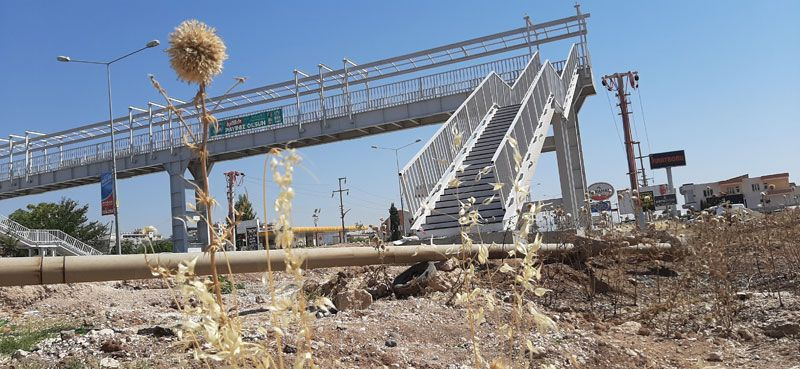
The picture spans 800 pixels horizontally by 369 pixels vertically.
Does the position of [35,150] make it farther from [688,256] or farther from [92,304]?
[688,256]

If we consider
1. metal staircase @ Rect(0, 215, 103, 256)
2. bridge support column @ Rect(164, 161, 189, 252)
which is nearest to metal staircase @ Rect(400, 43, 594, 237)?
bridge support column @ Rect(164, 161, 189, 252)

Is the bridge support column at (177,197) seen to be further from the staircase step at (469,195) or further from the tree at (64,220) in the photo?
the tree at (64,220)

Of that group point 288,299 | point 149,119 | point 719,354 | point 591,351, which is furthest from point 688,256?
point 149,119

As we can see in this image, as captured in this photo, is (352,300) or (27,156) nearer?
(352,300)

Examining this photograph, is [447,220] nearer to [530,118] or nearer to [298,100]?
[530,118]

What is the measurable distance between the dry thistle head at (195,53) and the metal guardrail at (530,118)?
9089 millimetres

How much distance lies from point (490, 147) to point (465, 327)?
11726 millimetres

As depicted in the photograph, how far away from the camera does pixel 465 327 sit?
14.5 feet

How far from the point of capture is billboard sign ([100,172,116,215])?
26.7m

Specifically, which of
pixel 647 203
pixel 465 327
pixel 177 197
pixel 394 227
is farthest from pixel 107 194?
pixel 465 327

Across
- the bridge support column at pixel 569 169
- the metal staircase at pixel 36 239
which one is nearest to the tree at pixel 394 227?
the bridge support column at pixel 569 169

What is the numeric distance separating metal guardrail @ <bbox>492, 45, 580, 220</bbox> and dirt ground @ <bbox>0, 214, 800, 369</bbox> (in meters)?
4.17

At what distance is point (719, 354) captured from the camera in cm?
421

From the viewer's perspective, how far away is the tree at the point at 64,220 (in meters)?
50.2
